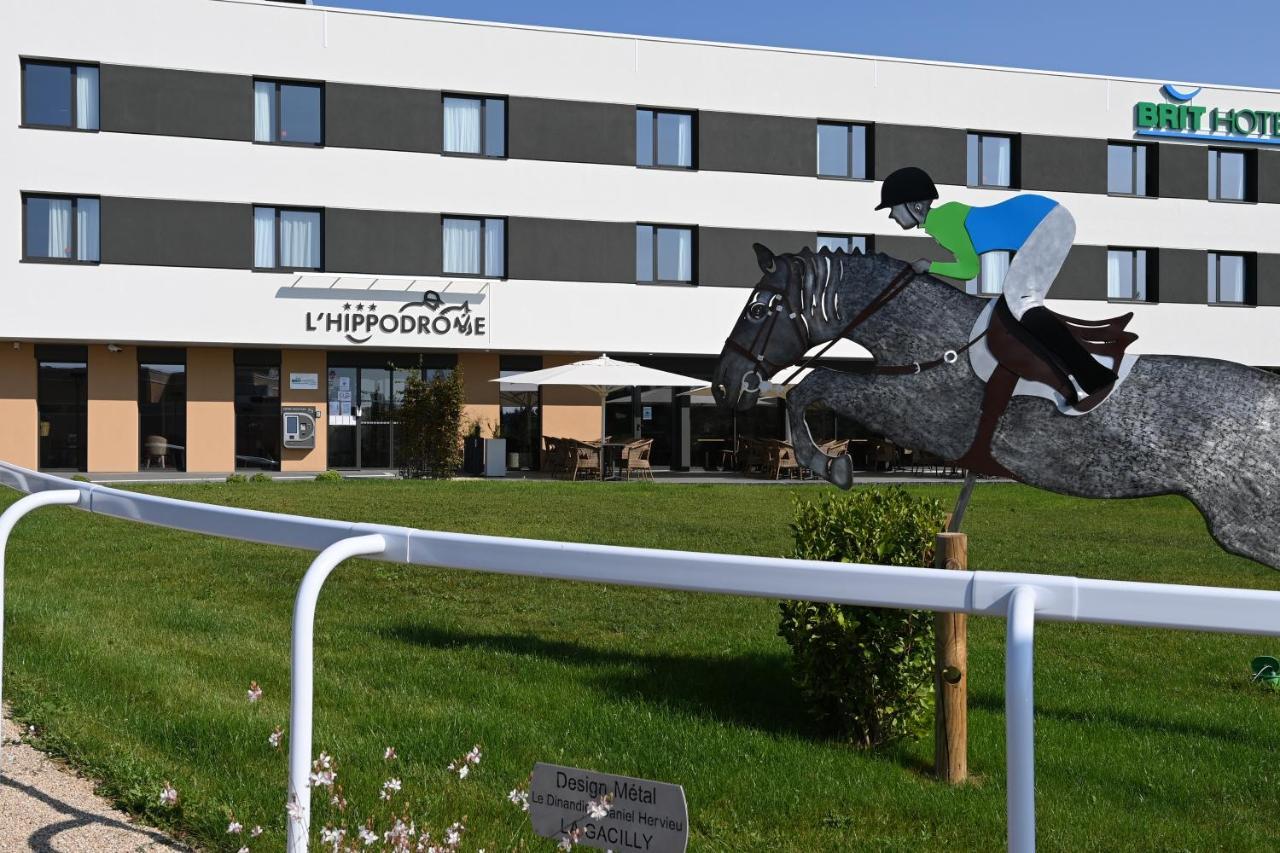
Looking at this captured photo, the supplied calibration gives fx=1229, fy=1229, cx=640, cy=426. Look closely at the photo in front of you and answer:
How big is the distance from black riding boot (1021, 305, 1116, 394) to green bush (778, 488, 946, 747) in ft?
3.36

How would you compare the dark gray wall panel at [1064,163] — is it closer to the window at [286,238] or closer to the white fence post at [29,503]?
the window at [286,238]

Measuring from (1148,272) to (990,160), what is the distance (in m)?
5.80

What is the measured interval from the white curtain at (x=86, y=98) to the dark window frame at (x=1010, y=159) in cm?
2205

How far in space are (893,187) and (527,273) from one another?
80.0 ft

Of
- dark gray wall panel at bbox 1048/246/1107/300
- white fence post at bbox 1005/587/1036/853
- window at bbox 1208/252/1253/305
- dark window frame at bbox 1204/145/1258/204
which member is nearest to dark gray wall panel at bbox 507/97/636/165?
dark gray wall panel at bbox 1048/246/1107/300

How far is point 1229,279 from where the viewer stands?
3581cm

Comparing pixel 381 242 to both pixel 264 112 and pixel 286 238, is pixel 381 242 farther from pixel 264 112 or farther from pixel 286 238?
pixel 264 112

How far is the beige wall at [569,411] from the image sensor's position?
3247 cm

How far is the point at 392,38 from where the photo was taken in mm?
30047

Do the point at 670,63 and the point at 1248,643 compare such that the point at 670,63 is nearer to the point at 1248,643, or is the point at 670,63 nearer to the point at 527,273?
the point at 527,273

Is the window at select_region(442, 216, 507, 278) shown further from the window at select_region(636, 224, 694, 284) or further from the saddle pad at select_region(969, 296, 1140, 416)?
the saddle pad at select_region(969, 296, 1140, 416)

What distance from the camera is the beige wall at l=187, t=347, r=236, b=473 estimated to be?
30.0 m

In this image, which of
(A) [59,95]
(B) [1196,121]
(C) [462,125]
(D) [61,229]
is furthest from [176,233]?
(B) [1196,121]

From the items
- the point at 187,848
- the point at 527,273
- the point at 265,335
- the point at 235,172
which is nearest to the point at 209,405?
the point at 265,335
